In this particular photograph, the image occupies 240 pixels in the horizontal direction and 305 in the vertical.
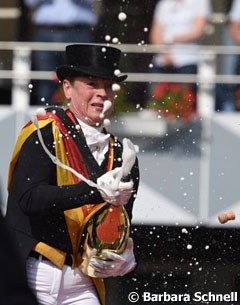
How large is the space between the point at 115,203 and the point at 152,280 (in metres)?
3.09

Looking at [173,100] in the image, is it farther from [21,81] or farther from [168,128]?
[21,81]

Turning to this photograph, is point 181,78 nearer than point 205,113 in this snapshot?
No

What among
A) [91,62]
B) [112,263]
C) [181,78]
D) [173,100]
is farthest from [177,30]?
[112,263]

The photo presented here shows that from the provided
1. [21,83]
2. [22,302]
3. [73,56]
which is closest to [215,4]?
[21,83]

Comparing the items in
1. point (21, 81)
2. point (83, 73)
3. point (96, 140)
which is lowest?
point (96, 140)

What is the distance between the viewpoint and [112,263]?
489cm

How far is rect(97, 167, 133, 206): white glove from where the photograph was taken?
452cm

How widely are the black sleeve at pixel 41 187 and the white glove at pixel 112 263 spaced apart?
32 cm

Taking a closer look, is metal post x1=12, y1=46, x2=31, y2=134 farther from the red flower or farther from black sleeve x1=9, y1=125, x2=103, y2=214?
black sleeve x1=9, y1=125, x2=103, y2=214

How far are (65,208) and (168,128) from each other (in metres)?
3.49

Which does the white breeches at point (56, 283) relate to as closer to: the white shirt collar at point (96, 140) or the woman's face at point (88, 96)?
the white shirt collar at point (96, 140)

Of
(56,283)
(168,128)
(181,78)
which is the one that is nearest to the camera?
(56,283)

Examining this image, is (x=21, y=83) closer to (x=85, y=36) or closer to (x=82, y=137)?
(x=85, y=36)

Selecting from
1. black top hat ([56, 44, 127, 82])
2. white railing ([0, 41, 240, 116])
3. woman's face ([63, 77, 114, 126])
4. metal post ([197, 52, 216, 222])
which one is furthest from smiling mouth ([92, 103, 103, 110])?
white railing ([0, 41, 240, 116])
